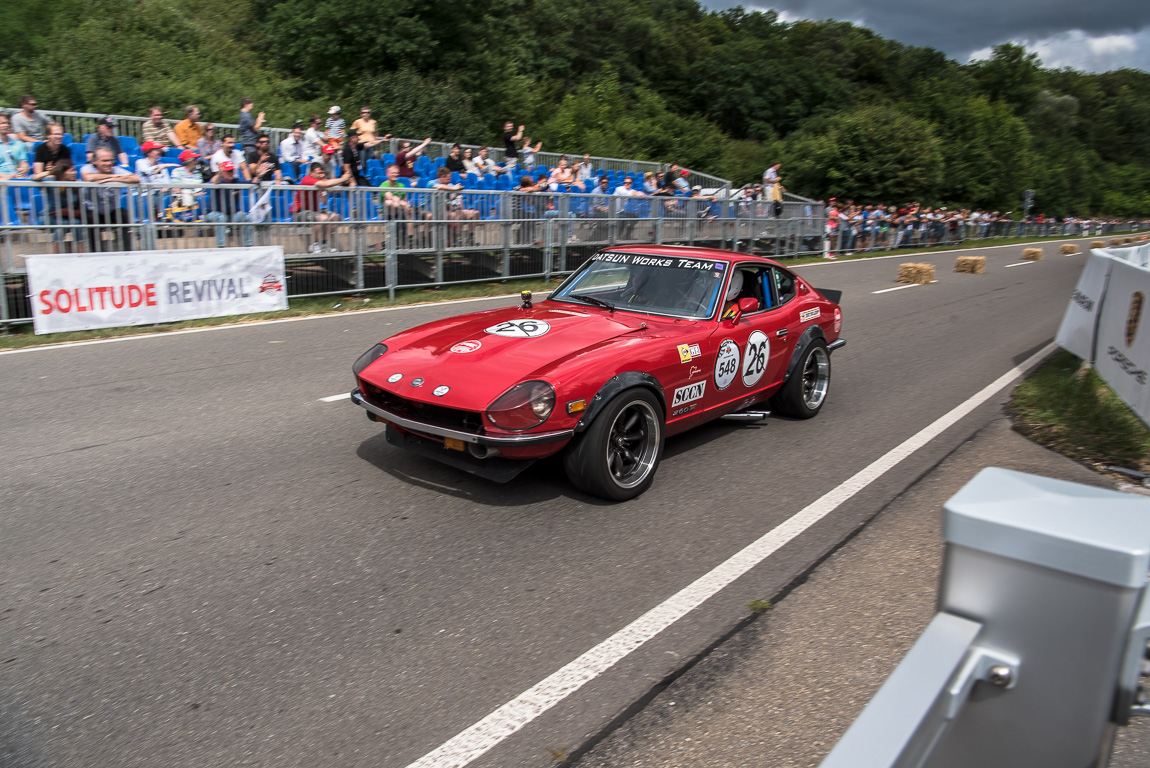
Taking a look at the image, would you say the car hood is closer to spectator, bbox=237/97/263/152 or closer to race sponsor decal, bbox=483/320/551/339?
race sponsor decal, bbox=483/320/551/339

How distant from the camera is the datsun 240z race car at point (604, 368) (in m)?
4.54

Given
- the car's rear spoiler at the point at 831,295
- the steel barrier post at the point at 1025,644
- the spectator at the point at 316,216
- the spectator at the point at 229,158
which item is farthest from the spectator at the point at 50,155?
the steel barrier post at the point at 1025,644

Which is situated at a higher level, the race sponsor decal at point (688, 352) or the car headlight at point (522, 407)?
the race sponsor decal at point (688, 352)

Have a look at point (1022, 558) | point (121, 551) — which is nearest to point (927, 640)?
point (1022, 558)

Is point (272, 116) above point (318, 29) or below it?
below

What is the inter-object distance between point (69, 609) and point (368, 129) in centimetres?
1389

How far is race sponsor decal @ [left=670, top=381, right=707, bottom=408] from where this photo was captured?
528 centimetres

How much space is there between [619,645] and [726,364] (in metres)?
2.83

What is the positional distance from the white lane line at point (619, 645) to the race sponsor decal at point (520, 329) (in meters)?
1.94

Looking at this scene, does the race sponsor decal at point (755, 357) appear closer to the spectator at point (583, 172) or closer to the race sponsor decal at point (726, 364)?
the race sponsor decal at point (726, 364)

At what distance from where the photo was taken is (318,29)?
1227 inches

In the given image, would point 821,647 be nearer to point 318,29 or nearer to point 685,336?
point 685,336

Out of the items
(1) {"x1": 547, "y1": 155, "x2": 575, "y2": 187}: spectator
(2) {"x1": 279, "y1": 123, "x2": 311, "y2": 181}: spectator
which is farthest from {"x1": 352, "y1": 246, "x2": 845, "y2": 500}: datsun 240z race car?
(1) {"x1": 547, "y1": 155, "x2": 575, "y2": 187}: spectator

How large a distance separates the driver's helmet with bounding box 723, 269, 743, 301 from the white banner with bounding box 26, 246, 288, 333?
23.9 feet
